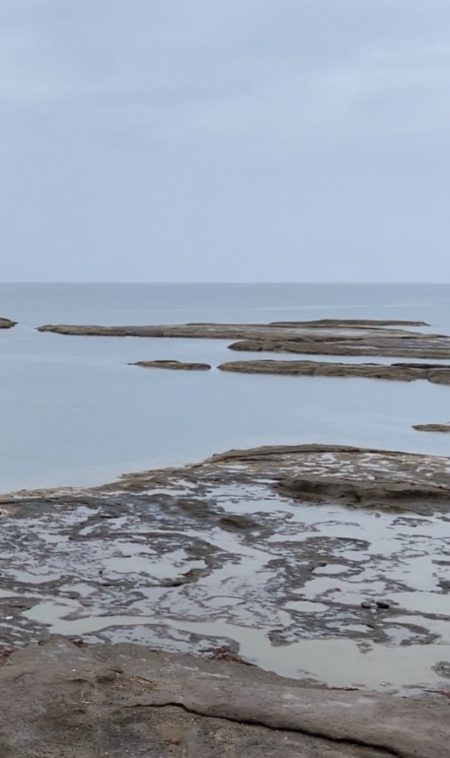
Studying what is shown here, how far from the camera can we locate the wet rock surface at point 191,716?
739cm

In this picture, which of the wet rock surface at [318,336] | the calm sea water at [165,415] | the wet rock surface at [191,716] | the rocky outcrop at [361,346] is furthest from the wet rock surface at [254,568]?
the wet rock surface at [318,336]

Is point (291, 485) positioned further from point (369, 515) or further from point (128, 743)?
point (128, 743)

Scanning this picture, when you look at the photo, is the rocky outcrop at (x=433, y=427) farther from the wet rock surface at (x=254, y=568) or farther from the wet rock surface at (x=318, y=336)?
the wet rock surface at (x=318, y=336)

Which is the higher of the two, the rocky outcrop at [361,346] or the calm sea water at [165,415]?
the rocky outcrop at [361,346]

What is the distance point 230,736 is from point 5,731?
1651mm

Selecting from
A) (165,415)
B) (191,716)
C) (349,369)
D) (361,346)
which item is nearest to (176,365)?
(349,369)

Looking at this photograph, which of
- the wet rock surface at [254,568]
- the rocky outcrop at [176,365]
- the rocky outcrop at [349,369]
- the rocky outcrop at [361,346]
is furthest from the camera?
the rocky outcrop at [361,346]

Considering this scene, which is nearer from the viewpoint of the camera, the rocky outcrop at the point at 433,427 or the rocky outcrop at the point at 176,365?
the rocky outcrop at the point at 433,427

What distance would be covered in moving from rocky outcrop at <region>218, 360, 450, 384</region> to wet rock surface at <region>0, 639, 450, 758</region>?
34028 millimetres

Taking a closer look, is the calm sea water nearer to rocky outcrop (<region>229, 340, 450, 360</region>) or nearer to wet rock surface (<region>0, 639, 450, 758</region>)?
rocky outcrop (<region>229, 340, 450, 360</region>)

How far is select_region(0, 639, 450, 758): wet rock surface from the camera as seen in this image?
739 cm

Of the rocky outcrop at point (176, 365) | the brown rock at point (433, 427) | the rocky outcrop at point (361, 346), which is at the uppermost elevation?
the rocky outcrop at point (361, 346)

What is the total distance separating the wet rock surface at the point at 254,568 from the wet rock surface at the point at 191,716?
99cm

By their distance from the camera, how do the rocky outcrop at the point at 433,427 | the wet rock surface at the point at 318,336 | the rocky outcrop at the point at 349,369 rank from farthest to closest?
1. the wet rock surface at the point at 318,336
2. the rocky outcrop at the point at 349,369
3. the rocky outcrop at the point at 433,427
